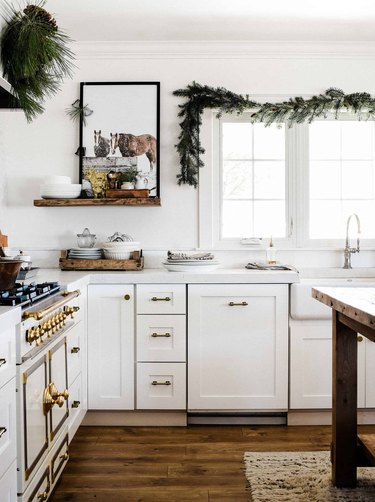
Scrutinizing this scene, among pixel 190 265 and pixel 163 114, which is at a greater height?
pixel 163 114

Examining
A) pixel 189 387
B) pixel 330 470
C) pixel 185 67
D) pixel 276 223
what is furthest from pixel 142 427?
pixel 185 67

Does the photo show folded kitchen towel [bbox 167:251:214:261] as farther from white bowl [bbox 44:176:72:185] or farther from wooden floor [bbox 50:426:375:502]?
wooden floor [bbox 50:426:375:502]

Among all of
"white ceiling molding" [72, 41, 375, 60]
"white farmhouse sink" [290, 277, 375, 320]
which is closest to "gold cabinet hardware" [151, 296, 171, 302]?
"white farmhouse sink" [290, 277, 375, 320]

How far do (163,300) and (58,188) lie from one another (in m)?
1.10

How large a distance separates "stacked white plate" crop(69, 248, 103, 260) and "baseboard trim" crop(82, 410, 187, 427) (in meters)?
1.00

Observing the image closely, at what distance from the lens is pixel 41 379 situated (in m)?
2.02

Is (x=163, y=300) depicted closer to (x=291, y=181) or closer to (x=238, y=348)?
(x=238, y=348)

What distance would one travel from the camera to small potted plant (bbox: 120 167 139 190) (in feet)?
11.9

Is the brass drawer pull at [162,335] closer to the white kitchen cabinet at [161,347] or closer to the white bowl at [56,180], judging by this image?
the white kitchen cabinet at [161,347]

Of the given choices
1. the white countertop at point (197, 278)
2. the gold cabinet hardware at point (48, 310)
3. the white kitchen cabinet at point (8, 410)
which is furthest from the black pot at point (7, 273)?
the white countertop at point (197, 278)

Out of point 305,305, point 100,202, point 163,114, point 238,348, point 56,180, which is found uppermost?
point 163,114

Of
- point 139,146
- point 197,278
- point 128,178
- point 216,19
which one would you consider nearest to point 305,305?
point 197,278

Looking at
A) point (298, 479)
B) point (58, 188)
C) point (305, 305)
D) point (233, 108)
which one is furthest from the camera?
point (233, 108)

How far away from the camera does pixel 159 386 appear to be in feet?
10.4
